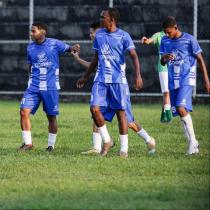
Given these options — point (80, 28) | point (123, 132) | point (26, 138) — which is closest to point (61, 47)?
point (26, 138)

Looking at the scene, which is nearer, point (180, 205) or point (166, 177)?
point (180, 205)

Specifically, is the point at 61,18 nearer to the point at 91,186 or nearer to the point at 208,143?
the point at 208,143

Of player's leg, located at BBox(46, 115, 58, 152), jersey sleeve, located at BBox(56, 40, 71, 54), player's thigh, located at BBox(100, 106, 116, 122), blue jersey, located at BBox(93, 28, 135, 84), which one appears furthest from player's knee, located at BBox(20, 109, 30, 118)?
blue jersey, located at BBox(93, 28, 135, 84)

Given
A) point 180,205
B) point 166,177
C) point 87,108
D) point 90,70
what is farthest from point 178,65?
point 87,108

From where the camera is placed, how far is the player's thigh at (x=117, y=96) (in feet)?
40.5

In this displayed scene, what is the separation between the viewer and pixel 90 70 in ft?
41.6

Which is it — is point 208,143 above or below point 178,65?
below

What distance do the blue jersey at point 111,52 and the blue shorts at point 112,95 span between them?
0.07m

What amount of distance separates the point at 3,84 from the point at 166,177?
1652cm

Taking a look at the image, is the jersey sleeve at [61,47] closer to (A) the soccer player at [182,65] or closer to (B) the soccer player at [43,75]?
(B) the soccer player at [43,75]

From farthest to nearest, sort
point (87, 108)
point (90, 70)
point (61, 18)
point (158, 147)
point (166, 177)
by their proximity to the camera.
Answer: point (61, 18)
point (87, 108)
point (158, 147)
point (90, 70)
point (166, 177)

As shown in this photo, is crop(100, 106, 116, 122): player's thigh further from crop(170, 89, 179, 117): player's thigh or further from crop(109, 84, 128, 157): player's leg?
crop(170, 89, 179, 117): player's thigh

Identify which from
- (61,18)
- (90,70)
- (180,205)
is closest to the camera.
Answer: (180,205)

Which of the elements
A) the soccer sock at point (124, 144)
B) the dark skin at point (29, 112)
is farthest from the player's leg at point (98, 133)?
the dark skin at point (29, 112)
